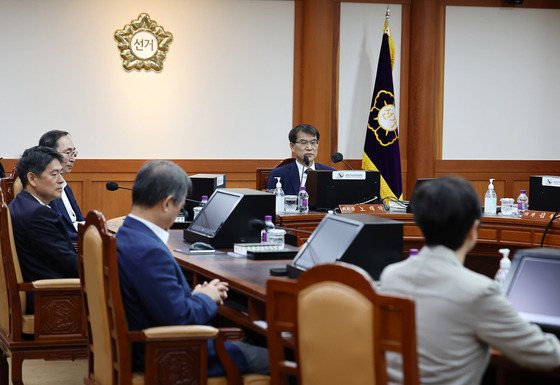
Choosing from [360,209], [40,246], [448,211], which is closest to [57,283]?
[40,246]

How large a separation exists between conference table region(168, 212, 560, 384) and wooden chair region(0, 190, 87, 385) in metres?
0.54

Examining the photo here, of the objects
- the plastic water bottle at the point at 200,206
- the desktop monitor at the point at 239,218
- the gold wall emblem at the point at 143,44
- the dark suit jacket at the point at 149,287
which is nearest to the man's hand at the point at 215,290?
the dark suit jacket at the point at 149,287

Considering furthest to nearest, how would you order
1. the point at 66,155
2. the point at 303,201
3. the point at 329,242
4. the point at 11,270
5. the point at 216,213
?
1. the point at 303,201
2. the point at 66,155
3. the point at 216,213
4. the point at 11,270
5. the point at 329,242

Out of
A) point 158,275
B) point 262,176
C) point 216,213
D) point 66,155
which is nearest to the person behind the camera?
point 158,275

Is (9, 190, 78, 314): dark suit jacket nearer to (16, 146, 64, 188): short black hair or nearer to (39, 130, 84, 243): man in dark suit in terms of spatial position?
(16, 146, 64, 188): short black hair

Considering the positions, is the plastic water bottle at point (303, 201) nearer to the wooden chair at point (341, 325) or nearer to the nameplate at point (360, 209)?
the nameplate at point (360, 209)

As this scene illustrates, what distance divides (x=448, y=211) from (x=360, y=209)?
324 centimetres

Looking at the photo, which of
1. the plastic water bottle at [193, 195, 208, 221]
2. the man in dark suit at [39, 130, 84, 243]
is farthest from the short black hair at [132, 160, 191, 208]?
the man in dark suit at [39, 130, 84, 243]

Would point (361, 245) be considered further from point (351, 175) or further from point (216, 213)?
point (351, 175)

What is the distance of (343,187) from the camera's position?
17.4 feet

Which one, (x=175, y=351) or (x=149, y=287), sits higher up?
(x=149, y=287)

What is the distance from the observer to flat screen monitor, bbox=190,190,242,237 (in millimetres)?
3822

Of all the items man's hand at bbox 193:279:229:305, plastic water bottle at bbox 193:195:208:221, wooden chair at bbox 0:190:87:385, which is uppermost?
plastic water bottle at bbox 193:195:208:221

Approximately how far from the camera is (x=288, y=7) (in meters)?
7.79
